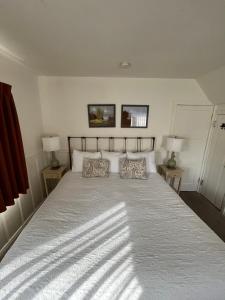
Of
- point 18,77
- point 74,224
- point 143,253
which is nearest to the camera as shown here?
point 143,253

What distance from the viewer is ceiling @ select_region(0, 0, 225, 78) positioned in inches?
38.2

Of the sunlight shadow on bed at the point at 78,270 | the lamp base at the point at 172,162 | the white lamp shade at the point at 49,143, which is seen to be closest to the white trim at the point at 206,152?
the lamp base at the point at 172,162

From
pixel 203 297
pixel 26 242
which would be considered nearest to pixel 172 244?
pixel 203 297

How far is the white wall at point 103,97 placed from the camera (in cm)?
267

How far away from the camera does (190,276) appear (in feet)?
2.96

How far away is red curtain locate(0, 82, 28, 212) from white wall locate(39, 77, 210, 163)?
1045 mm

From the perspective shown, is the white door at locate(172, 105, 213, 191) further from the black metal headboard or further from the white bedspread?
the white bedspread

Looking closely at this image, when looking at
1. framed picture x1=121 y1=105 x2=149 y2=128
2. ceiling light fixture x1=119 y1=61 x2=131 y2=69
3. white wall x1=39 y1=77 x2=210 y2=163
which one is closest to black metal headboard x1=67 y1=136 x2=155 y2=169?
white wall x1=39 y1=77 x2=210 y2=163

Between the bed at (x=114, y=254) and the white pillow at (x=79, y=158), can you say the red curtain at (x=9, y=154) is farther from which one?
the white pillow at (x=79, y=158)

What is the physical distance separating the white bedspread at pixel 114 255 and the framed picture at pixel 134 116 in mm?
1573

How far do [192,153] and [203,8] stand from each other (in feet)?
8.33

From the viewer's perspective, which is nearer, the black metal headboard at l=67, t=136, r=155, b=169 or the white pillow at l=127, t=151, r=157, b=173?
the white pillow at l=127, t=151, r=157, b=173

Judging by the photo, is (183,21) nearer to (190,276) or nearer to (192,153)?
(190,276)

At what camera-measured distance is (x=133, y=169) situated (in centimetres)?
234
